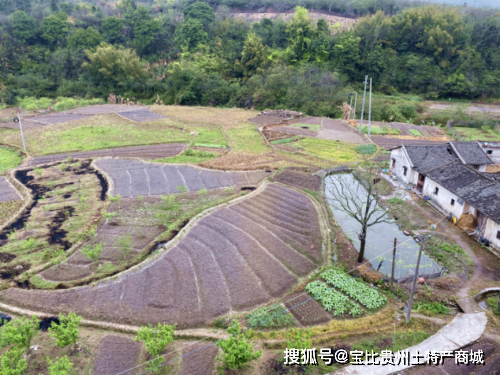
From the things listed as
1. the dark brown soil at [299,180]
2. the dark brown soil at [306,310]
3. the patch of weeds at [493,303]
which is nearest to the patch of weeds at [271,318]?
the dark brown soil at [306,310]

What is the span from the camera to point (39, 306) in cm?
1418

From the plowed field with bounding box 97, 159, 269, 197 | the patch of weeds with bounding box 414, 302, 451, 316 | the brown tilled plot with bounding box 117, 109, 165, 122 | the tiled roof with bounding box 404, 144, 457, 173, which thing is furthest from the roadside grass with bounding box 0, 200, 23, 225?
the tiled roof with bounding box 404, 144, 457, 173

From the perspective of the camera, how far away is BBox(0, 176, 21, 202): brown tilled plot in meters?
24.0

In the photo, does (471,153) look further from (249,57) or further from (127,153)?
(249,57)

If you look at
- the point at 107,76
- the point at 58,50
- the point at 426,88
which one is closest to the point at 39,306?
the point at 107,76

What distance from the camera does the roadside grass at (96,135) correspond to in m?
35.6

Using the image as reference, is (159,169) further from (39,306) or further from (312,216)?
(39,306)

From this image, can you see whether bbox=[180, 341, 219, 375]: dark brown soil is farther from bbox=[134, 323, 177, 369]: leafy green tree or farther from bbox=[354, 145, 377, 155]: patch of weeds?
bbox=[354, 145, 377, 155]: patch of weeds

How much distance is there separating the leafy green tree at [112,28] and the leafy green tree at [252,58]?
2761 centimetres

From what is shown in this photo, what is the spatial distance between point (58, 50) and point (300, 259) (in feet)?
226

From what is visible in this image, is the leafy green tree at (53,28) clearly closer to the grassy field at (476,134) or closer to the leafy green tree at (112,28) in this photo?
the leafy green tree at (112,28)

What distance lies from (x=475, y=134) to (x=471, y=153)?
14989 mm

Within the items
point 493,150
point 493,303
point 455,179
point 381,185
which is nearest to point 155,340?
point 493,303

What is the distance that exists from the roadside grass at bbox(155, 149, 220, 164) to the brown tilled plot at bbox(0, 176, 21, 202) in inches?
441
